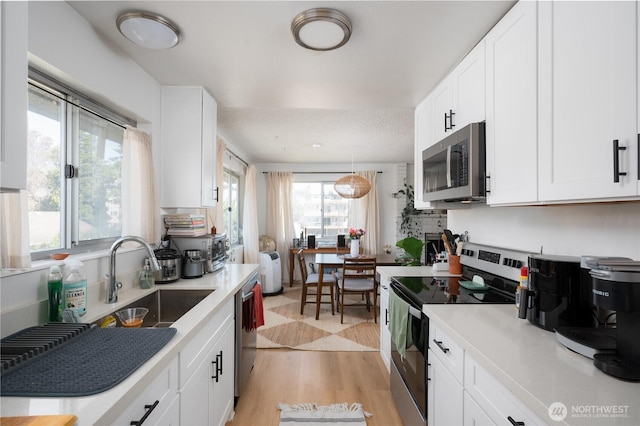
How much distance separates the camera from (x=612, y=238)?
1.18 metres

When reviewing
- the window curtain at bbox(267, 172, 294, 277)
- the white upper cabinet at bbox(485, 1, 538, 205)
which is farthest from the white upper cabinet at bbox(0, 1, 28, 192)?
the window curtain at bbox(267, 172, 294, 277)

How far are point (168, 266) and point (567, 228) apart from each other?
2.25m

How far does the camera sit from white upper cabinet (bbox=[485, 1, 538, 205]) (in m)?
1.22

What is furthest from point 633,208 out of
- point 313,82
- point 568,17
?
point 313,82

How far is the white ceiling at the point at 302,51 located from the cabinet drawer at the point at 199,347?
1480 millimetres

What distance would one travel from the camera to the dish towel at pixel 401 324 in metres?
1.69

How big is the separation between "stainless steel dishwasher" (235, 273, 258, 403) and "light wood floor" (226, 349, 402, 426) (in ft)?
Result: 0.57

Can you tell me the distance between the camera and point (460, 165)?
1698mm

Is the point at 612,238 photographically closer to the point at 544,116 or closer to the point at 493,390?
the point at 544,116

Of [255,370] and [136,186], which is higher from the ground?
[136,186]

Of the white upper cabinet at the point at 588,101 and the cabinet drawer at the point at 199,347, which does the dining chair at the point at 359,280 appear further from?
the white upper cabinet at the point at 588,101

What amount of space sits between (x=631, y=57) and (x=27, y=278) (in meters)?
2.14

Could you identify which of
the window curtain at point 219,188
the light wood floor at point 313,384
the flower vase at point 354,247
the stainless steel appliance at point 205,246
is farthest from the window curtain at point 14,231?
the flower vase at point 354,247

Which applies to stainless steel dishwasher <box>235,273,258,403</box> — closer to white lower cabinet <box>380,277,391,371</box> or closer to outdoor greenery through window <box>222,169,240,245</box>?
white lower cabinet <box>380,277,391,371</box>
